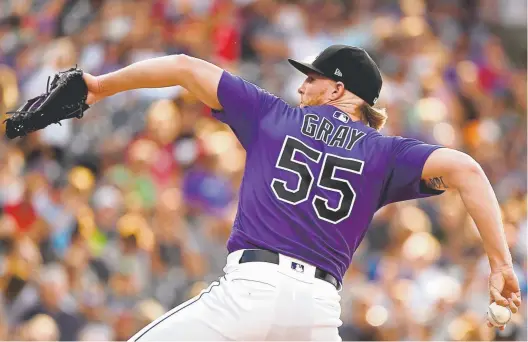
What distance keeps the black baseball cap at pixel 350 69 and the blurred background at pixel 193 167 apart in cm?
346

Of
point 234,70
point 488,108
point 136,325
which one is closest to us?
point 136,325

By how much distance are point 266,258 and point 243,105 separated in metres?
0.61

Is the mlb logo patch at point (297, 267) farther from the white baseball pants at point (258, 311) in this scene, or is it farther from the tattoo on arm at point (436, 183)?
the tattoo on arm at point (436, 183)

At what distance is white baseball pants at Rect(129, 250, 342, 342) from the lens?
3568 millimetres

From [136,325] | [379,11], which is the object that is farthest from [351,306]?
[379,11]

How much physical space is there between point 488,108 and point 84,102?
7265 millimetres

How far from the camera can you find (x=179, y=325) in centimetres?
359

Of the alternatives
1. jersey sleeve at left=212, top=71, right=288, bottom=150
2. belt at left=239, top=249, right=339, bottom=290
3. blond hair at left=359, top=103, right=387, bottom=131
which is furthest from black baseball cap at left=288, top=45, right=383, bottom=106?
belt at left=239, top=249, right=339, bottom=290

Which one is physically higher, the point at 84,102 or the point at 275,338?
the point at 84,102

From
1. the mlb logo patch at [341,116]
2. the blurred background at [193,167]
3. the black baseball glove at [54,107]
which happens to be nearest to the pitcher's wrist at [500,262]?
the mlb logo patch at [341,116]

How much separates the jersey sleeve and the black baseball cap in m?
0.30

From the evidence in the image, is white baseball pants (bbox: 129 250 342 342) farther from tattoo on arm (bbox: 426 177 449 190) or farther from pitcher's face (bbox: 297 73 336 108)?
pitcher's face (bbox: 297 73 336 108)

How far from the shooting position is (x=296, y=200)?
3.68 metres

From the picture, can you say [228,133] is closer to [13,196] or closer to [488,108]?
[13,196]
